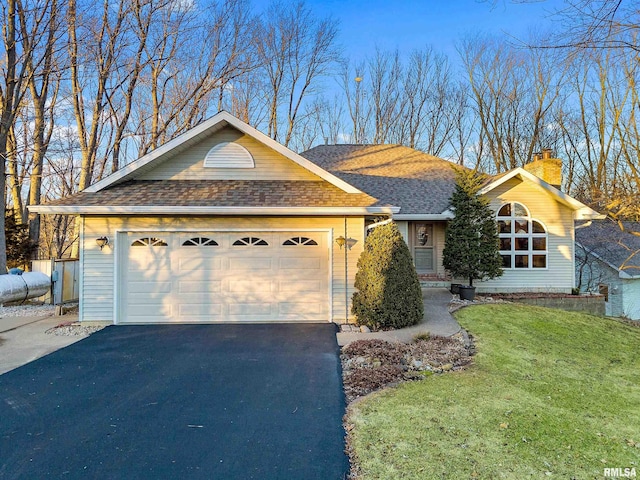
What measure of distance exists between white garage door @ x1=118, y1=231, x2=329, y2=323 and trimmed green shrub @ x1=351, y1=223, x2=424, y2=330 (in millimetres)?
1196

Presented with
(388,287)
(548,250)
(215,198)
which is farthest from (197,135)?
(548,250)

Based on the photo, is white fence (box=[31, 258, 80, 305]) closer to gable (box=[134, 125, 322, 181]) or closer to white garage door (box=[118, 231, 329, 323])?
white garage door (box=[118, 231, 329, 323])

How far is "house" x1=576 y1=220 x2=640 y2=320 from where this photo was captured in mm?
14633

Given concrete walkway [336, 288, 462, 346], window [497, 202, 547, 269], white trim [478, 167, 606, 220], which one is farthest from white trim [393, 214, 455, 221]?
concrete walkway [336, 288, 462, 346]

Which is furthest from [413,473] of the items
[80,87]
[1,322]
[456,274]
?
[80,87]

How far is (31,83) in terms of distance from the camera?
49.6 feet

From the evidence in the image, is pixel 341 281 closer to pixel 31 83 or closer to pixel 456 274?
pixel 456 274

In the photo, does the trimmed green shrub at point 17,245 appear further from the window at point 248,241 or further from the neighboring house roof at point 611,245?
the neighboring house roof at point 611,245

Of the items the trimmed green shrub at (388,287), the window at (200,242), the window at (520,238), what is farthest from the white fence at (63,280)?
the window at (520,238)

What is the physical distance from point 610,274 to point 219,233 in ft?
50.6

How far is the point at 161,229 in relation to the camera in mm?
8445

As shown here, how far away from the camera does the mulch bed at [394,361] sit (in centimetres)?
503

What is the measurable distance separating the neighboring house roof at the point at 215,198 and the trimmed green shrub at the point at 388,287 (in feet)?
2.90

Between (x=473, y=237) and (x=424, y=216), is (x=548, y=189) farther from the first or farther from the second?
(x=424, y=216)
